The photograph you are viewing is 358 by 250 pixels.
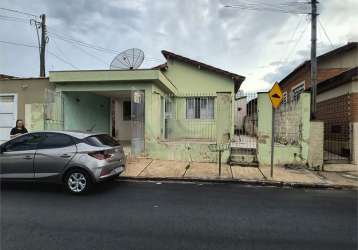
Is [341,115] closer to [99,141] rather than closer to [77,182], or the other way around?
[99,141]

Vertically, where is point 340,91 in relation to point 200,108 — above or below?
above

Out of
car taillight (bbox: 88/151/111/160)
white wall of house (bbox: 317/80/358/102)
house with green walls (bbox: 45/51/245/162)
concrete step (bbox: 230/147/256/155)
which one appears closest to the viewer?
car taillight (bbox: 88/151/111/160)

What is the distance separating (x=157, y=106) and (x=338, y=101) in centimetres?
795

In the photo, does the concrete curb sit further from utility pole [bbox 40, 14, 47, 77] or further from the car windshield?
utility pole [bbox 40, 14, 47, 77]

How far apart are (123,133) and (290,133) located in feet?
31.6

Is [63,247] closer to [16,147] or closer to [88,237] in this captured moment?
[88,237]

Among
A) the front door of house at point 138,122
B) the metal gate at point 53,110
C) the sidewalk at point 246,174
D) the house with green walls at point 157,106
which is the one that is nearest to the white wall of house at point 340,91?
the sidewalk at point 246,174

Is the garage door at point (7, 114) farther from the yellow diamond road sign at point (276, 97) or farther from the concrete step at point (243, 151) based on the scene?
the yellow diamond road sign at point (276, 97)

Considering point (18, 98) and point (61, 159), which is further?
point (18, 98)

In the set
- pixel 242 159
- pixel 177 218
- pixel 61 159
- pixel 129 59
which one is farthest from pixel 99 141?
pixel 129 59

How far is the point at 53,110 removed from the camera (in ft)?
38.5

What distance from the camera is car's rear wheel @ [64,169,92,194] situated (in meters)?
6.38

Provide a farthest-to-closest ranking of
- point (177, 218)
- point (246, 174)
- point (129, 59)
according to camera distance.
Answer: point (129, 59) → point (246, 174) → point (177, 218)

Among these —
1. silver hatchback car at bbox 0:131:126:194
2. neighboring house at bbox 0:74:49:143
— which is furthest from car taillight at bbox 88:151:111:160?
neighboring house at bbox 0:74:49:143
